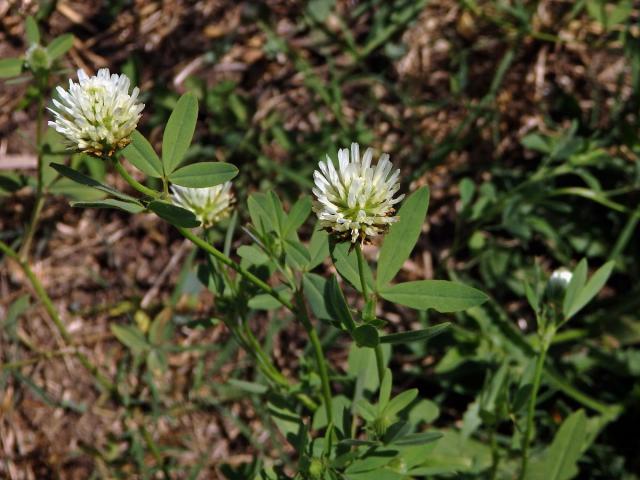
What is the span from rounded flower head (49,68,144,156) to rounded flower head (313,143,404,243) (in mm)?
377

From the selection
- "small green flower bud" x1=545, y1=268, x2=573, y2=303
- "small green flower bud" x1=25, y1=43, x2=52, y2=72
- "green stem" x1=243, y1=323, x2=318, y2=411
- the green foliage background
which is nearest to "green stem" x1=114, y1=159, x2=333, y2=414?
"green stem" x1=243, y1=323, x2=318, y2=411

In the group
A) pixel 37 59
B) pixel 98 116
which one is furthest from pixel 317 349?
pixel 37 59

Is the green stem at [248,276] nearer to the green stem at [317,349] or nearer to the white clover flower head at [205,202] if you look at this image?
the green stem at [317,349]

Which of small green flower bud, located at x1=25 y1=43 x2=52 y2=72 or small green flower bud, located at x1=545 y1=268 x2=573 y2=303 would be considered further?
small green flower bud, located at x1=25 y1=43 x2=52 y2=72

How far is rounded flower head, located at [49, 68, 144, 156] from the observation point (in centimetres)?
138

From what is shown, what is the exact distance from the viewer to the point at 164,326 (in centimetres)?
267

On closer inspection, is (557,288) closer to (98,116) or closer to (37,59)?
(98,116)

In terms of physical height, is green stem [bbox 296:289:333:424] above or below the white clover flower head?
below

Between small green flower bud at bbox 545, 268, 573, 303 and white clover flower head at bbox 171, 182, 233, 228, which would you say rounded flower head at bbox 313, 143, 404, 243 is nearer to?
white clover flower head at bbox 171, 182, 233, 228

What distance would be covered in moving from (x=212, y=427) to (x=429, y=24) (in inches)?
71.6

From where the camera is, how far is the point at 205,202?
1.77m

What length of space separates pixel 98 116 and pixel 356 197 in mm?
500

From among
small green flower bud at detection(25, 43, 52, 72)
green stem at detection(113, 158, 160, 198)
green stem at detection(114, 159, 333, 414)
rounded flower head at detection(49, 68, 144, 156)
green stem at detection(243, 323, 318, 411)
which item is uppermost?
small green flower bud at detection(25, 43, 52, 72)

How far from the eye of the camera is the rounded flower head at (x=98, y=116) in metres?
1.38
